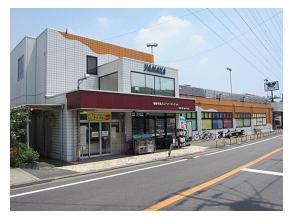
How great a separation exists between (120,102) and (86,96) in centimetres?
248

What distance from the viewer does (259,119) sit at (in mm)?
49219

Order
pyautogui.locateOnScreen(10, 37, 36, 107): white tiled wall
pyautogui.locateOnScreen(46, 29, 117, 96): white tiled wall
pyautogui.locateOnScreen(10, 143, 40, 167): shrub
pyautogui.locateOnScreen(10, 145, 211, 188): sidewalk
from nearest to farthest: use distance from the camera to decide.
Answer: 1. pyautogui.locateOnScreen(10, 145, 211, 188): sidewalk
2. pyautogui.locateOnScreen(10, 143, 40, 167): shrub
3. pyautogui.locateOnScreen(46, 29, 117, 96): white tiled wall
4. pyautogui.locateOnScreen(10, 37, 36, 107): white tiled wall

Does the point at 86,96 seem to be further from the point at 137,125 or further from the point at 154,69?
the point at 154,69

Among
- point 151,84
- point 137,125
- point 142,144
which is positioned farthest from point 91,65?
point 142,144

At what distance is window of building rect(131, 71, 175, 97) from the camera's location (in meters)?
20.0

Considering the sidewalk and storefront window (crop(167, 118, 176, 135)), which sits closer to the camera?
the sidewalk

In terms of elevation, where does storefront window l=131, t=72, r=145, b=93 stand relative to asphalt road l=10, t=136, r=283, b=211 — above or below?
above

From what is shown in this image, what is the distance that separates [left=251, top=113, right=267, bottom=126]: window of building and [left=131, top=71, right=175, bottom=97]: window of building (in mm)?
27531

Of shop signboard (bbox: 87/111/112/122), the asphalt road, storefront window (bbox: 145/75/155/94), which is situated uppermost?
storefront window (bbox: 145/75/155/94)

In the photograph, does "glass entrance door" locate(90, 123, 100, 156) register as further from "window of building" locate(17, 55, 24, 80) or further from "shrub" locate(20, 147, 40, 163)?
"window of building" locate(17, 55, 24, 80)

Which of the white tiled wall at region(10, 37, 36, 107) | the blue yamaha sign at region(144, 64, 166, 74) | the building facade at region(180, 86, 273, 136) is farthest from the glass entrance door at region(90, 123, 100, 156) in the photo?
the building facade at region(180, 86, 273, 136)

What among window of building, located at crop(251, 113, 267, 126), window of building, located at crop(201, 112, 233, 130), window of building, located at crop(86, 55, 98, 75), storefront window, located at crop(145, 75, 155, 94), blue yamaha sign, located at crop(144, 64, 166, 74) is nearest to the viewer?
window of building, located at crop(86, 55, 98, 75)

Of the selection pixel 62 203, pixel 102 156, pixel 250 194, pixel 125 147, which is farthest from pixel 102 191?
pixel 125 147

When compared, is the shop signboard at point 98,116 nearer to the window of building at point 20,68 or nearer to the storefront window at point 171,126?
the storefront window at point 171,126
